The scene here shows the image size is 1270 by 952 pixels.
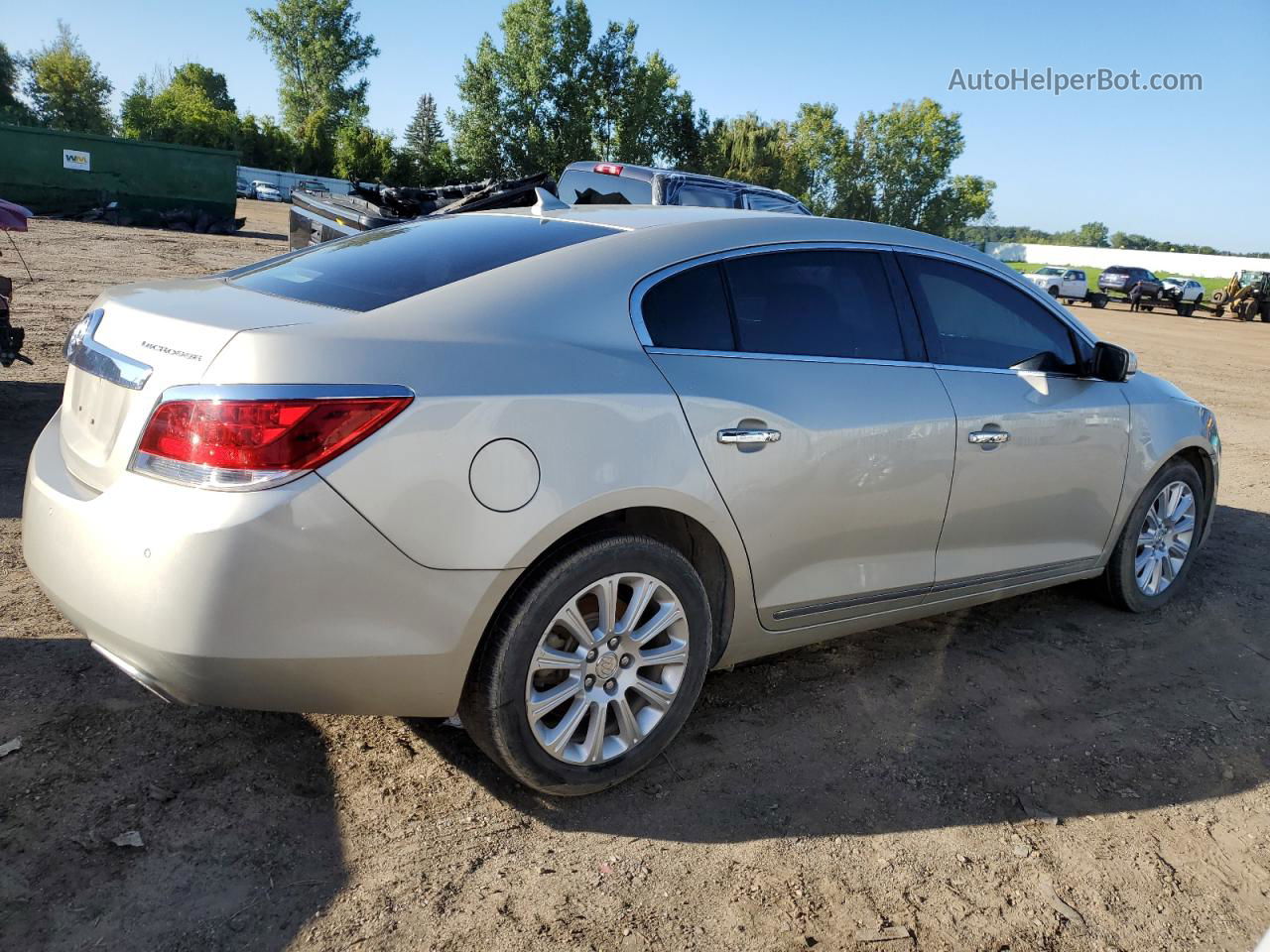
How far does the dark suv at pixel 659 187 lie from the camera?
425 inches

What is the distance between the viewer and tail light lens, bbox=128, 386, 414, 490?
2.21 metres

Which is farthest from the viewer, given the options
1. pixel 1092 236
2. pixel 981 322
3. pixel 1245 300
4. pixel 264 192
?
pixel 1092 236

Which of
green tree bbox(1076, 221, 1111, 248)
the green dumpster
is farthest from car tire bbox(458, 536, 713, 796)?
green tree bbox(1076, 221, 1111, 248)

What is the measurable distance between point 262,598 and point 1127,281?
1721 inches

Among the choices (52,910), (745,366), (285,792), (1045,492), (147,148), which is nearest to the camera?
(52,910)

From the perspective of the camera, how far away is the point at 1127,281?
132 ft

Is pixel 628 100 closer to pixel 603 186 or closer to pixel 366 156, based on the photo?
pixel 366 156

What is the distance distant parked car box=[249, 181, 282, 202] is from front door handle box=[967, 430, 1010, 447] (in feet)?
192

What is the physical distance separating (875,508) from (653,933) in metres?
1.52

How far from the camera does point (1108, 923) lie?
252 cm

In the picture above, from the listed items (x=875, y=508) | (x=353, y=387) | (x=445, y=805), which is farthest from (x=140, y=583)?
(x=875, y=508)

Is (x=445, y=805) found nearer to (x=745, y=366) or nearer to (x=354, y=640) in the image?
(x=354, y=640)

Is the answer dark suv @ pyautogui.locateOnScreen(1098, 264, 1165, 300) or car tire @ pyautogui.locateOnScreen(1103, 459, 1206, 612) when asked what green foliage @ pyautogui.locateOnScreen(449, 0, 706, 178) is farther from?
car tire @ pyautogui.locateOnScreen(1103, 459, 1206, 612)

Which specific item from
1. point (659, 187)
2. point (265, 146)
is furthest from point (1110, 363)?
point (265, 146)
